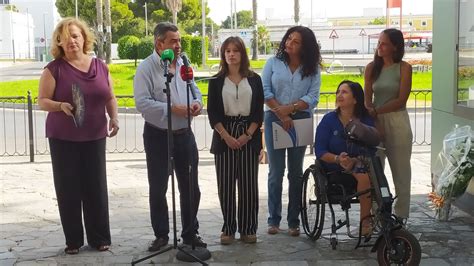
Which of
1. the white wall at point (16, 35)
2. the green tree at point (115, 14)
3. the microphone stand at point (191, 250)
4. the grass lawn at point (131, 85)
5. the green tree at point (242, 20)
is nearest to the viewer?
the microphone stand at point (191, 250)

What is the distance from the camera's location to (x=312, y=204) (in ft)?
18.6

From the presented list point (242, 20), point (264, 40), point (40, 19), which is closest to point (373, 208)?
point (264, 40)

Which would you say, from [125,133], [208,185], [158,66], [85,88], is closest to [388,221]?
[158,66]

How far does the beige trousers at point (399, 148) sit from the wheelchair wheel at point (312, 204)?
0.83m

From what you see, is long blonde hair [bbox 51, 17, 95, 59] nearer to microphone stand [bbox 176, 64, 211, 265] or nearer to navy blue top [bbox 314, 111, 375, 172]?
microphone stand [bbox 176, 64, 211, 265]

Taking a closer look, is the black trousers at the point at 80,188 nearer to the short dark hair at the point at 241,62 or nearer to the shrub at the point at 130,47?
the short dark hair at the point at 241,62

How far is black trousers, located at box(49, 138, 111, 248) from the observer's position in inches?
204

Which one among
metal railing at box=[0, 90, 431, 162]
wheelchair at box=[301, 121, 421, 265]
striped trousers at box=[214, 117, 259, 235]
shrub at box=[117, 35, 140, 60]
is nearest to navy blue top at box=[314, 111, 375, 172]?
wheelchair at box=[301, 121, 421, 265]

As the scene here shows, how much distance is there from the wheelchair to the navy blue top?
0.12 m

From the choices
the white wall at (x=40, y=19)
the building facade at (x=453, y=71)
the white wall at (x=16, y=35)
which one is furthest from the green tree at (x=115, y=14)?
the building facade at (x=453, y=71)

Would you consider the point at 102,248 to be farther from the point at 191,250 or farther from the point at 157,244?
the point at 191,250

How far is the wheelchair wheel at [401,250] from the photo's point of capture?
4504mm

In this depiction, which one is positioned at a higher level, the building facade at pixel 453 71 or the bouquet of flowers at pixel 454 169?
the building facade at pixel 453 71

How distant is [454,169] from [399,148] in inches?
23.8
